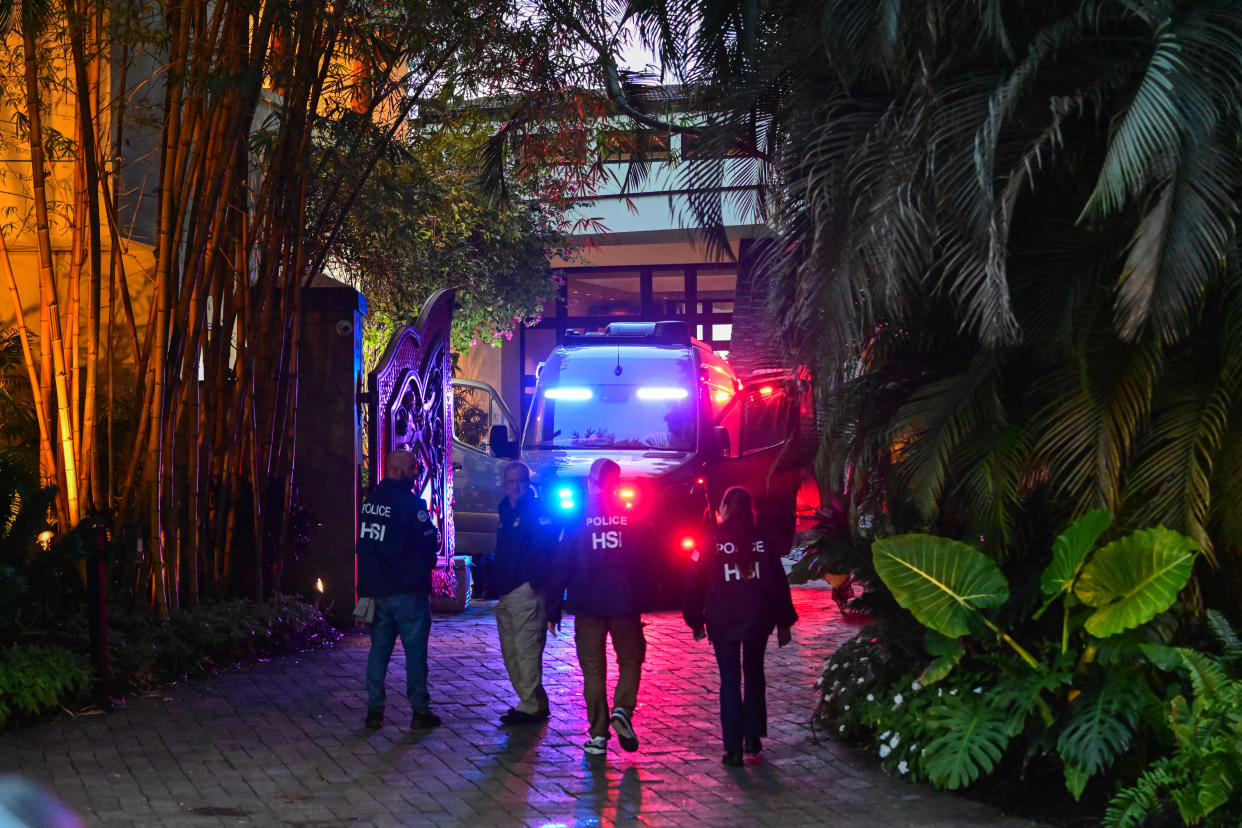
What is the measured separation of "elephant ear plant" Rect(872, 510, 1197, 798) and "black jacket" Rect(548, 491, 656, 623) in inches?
65.7

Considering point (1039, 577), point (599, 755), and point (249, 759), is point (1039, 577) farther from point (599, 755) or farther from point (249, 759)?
point (249, 759)

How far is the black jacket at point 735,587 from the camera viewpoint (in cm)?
784

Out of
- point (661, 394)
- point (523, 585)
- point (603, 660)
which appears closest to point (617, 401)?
point (661, 394)

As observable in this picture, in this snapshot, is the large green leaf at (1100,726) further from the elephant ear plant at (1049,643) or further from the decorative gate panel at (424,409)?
the decorative gate panel at (424,409)

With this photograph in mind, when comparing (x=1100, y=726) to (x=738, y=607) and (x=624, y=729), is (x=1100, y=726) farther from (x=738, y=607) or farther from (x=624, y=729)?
(x=624, y=729)

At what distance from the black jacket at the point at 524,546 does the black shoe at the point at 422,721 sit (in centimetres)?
86

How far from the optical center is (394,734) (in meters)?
8.57

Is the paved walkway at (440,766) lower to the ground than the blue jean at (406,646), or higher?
lower

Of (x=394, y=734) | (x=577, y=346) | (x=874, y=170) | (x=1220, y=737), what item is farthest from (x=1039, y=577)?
(x=577, y=346)

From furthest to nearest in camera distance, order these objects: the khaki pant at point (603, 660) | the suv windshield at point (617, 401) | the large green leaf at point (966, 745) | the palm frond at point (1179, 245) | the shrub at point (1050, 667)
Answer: the suv windshield at point (617, 401) < the khaki pant at point (603, 660) < the large green leaf at point (966, 745) < the shrub at point (1050, 667) < the palm frond at point (1179, 245)

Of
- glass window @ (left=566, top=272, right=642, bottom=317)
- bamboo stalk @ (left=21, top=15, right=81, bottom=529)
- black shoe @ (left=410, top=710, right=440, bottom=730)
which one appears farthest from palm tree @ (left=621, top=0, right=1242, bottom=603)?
glass window @ (left=566, top=272, right=642, bottom=317)

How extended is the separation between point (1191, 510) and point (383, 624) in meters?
4.80

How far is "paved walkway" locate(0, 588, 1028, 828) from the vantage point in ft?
22.1

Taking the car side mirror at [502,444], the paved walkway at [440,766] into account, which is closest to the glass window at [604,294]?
the car side mirror at [502,444]
